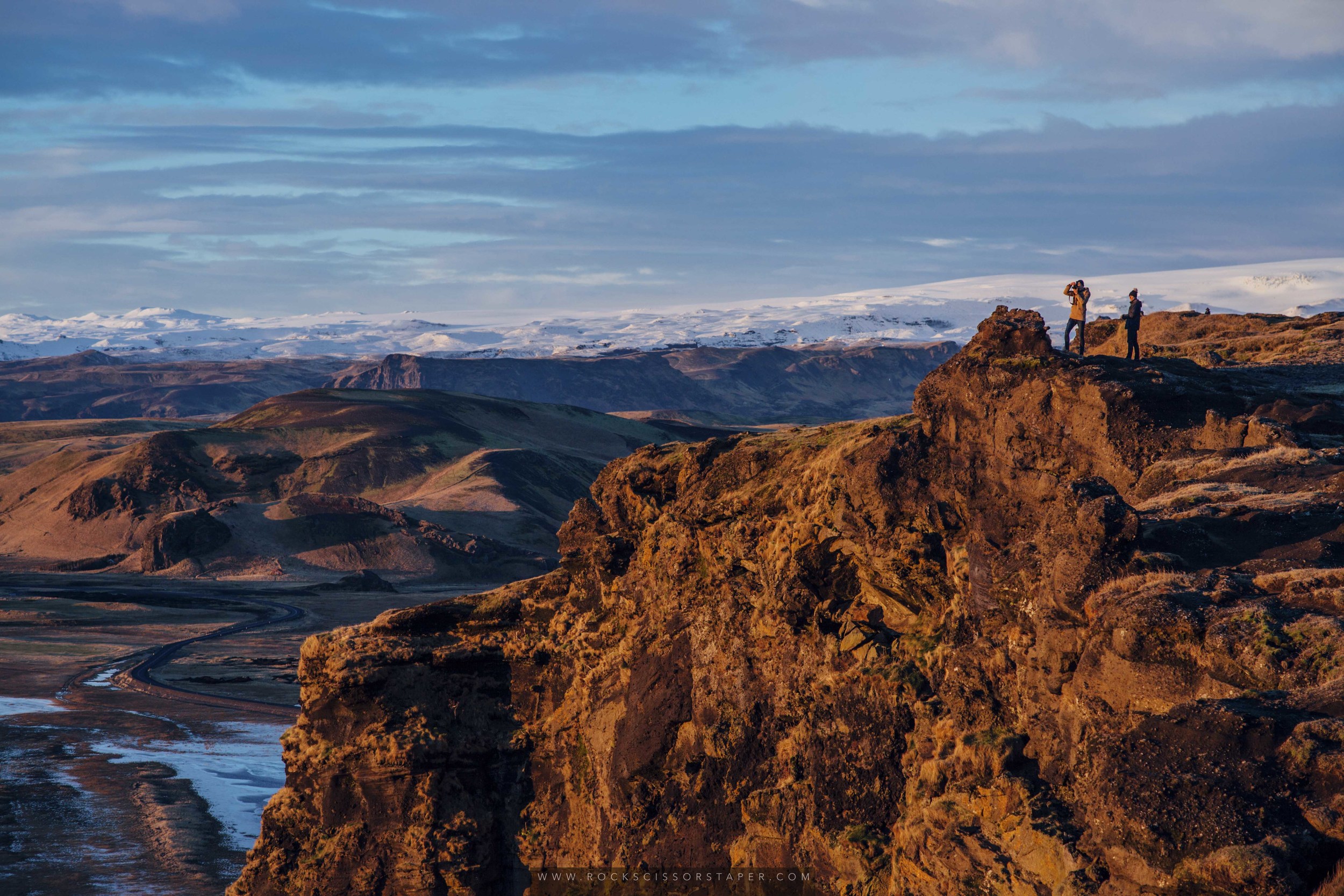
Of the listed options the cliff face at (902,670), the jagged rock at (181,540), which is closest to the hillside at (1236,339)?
the cliff face at (902,670)

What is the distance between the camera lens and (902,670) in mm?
11906

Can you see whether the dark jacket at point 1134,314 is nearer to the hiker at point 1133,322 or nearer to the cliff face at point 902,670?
the hiker at point 1133,322

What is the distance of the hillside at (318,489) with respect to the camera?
74.7m

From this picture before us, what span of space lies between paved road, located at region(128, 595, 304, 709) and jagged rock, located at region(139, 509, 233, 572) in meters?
12.7

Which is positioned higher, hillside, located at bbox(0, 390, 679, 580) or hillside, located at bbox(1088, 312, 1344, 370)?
hillside, located at bbox(1088, 312, 1344, 370)

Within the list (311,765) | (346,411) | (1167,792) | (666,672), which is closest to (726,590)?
(666,672)

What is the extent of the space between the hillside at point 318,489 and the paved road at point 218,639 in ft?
38.8

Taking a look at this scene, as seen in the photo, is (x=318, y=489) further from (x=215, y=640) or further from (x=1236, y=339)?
(x=1236, y=339)

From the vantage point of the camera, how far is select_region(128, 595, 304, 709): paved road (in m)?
39.4

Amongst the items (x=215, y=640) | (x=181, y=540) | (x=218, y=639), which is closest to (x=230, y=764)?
(x=215, y=640)

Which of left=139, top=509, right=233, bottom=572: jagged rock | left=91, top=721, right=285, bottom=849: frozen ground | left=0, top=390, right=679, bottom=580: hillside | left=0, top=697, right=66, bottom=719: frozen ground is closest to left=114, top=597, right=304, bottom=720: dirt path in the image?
left=91, top=721, right=285, bottom=849: frozen ground

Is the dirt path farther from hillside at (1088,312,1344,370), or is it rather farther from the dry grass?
the dry grass

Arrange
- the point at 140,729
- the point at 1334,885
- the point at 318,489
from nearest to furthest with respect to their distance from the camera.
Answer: the point at 1334,885 < the point at 140,729 < the point at 318,489

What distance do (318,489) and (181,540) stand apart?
62.0 feet
